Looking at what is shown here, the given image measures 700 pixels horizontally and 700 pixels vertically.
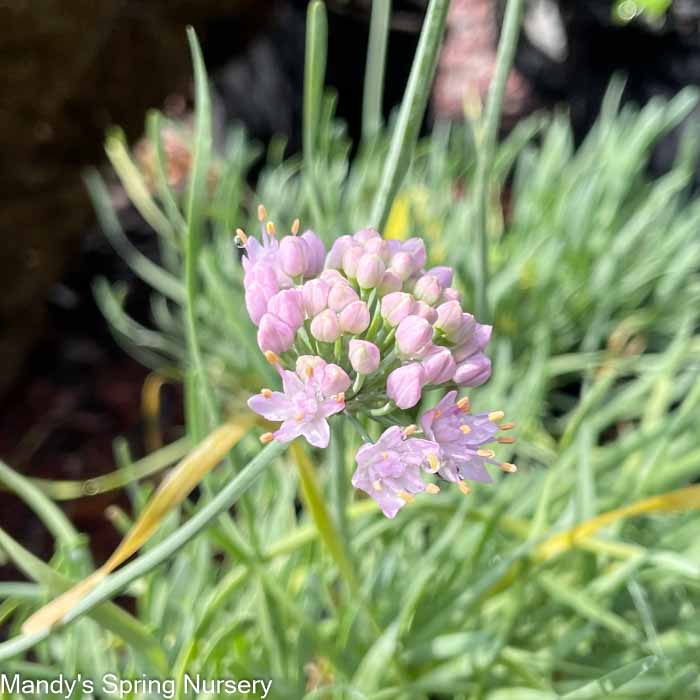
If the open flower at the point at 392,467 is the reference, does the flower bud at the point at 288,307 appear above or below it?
above

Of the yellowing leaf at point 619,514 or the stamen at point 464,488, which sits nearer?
the stamen at point 464,488

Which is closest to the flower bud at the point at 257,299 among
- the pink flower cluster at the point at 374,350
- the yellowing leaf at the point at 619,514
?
the pink flower cluster at the point at 374,350

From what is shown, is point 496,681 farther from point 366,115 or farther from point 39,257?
point 39,257

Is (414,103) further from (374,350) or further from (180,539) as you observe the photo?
(180,539)

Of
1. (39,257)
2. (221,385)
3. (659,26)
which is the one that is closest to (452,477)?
(221,385)

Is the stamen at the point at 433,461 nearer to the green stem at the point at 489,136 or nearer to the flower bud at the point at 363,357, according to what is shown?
the flower bud at the point at 363,357

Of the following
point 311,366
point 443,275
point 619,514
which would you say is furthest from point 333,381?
point 619,514

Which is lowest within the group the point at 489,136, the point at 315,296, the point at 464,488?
the point at 464,488
